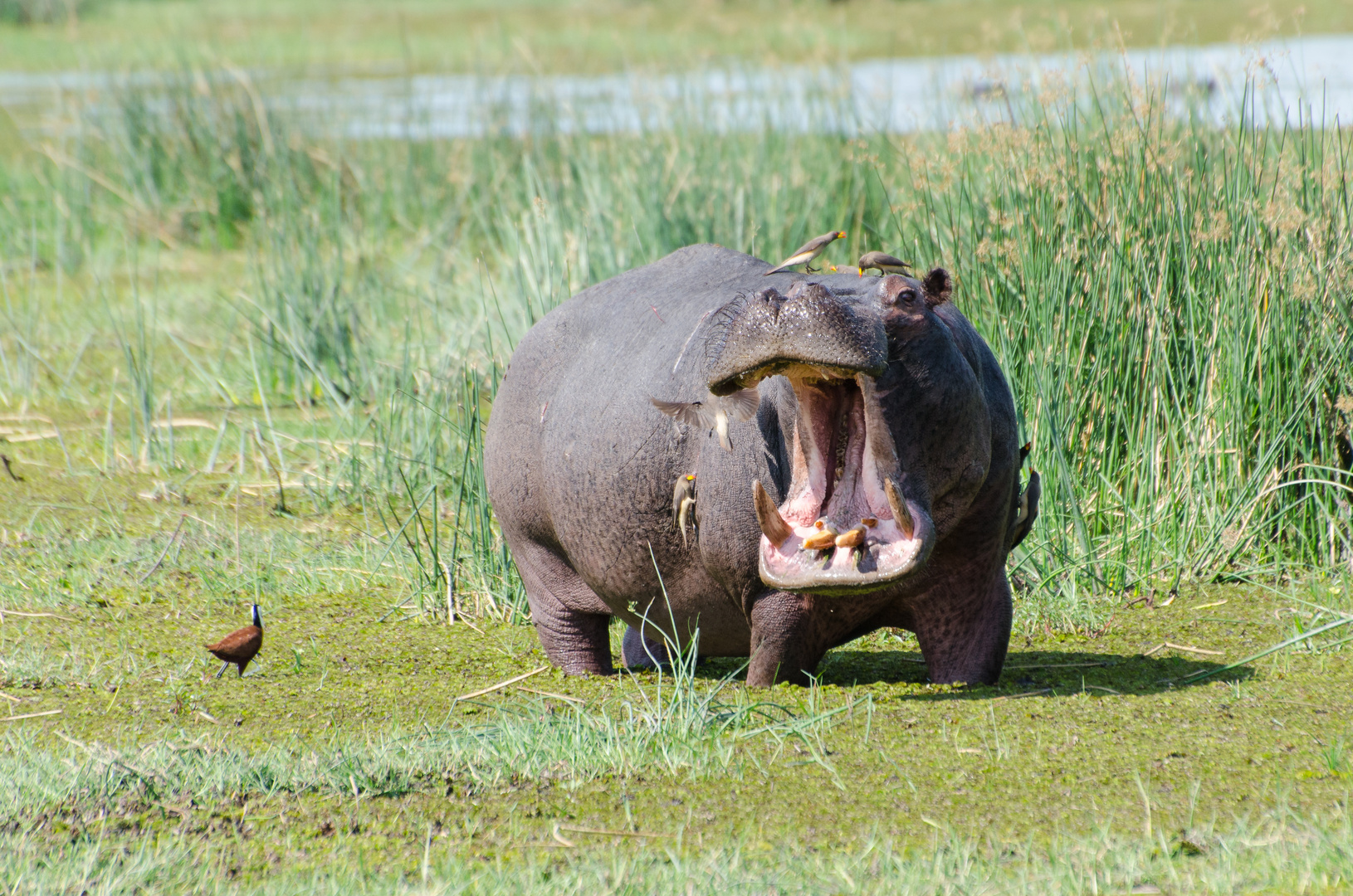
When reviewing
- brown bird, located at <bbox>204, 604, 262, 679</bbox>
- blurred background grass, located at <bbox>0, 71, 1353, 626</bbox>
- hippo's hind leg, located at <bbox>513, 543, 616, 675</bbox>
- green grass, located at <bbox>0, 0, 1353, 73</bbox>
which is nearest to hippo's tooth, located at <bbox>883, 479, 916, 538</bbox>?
hippo's hind leg, located at <bbox>513, 543, 616, 675</bbox>

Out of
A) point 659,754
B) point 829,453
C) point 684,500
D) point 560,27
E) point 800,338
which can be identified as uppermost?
point 560,27

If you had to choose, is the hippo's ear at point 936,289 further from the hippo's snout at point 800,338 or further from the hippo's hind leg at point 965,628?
the hippo's hind leg at point 965,628

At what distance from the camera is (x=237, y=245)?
8891 millimetres

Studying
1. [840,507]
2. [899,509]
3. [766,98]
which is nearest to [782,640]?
[840,507]

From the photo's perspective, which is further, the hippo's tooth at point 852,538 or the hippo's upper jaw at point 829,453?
the hippo's tooth at point 852,538

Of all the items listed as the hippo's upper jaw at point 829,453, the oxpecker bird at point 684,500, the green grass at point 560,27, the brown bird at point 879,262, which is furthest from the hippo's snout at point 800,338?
the green grass at point 560,27

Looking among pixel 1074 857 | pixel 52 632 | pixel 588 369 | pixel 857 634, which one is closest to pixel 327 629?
pixel 52 632

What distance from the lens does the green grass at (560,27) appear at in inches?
556

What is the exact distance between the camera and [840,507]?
260cm

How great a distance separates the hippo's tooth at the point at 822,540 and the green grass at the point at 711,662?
0.41 m

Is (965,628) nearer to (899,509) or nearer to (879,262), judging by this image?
(899,509)

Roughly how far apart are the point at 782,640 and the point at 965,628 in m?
0.41

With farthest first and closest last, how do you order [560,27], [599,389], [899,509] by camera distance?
[560,27]
[599,389]
[899,509]

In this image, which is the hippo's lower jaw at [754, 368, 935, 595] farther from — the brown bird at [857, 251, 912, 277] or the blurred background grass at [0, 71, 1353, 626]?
the blurred background grass at [0, 71, 1353, 626]
